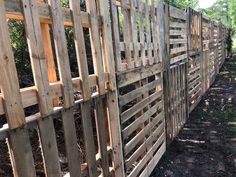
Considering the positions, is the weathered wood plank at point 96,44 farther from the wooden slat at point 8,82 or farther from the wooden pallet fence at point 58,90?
Result: the wooden slat at point 8,82

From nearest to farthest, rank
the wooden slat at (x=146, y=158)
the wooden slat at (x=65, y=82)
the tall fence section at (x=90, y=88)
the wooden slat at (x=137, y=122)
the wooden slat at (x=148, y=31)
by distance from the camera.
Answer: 1. the tall fence section at (x=90, y=88)
2. the wooden slat at (x=65, y=82)
3. the wooden slat at (x=137, y=122)
4. the wooden slat at (x=146, y=158)
5. the wooden slat at (x=148, y=31)

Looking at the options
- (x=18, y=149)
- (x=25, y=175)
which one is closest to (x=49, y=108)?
(x=18, y=149)

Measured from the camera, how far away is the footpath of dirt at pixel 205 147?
13.0 ft

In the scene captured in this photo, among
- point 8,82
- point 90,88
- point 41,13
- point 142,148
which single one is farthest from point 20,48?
point 8,82

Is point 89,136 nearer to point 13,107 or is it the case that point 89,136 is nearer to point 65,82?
point 65,82

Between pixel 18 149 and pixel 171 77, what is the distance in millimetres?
3778

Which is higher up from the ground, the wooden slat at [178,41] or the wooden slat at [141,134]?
the wooden slat at [178,41]

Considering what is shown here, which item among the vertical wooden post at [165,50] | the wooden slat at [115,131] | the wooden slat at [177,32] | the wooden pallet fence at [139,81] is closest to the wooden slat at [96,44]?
the wooden slat at [115,131]

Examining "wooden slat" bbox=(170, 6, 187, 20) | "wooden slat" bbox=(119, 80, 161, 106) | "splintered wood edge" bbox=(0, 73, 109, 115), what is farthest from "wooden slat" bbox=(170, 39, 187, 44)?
"splintered wood edge" bbox=(0, 73, 109, 115)

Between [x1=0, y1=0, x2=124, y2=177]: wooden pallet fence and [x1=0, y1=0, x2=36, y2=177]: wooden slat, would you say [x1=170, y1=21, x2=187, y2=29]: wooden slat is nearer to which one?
[x1=0, y1=0, x2=124, y2=177]: wooden pallet fence

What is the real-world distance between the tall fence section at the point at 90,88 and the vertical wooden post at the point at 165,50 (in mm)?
17

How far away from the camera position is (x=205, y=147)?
4770mm

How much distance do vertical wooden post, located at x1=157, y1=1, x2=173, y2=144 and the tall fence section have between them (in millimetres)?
17

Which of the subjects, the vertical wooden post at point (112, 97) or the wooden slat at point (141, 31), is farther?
the wooden slat at point (141, 31)
